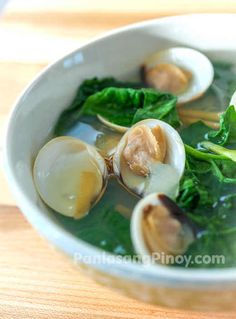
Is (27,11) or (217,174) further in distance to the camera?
(27,11)

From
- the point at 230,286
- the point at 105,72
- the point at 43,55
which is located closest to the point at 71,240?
Answer: the point at 230,286

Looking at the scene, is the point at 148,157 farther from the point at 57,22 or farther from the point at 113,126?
the point at 57,22

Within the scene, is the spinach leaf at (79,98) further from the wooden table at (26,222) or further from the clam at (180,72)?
the wooden table at (26,222)

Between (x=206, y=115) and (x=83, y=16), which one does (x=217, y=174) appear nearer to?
(x=206, y=115)

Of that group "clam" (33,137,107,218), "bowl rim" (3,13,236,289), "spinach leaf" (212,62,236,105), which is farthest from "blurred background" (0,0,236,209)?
"bowl rim" (3,13,236,289)

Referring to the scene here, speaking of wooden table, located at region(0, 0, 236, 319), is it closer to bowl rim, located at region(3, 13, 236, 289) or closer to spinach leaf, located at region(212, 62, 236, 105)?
bowl rim, located at region(3, 13, 236, 289)

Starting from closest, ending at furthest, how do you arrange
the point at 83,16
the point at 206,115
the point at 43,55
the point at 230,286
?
the point at 230,286 → the point at 206,115 → the point at 43,55 → the point at 83,16
